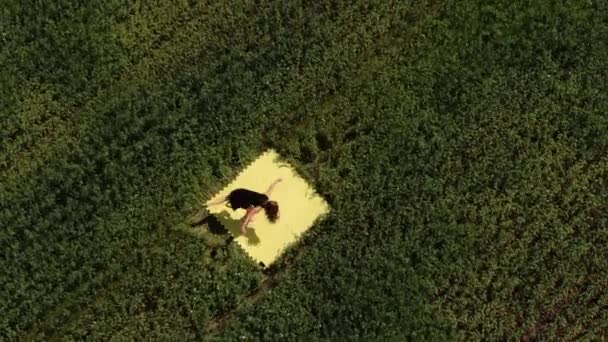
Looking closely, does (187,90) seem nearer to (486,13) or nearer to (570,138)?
(486,13)

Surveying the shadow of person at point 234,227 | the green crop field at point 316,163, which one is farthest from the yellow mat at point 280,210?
the green crop field at point 316,163

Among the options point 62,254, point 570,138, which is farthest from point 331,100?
point 62,254

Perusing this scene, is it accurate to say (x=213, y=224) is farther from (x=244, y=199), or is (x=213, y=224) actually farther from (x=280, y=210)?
(x=280, y=210)

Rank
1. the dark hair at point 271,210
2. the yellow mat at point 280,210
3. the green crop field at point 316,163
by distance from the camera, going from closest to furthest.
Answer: the green crop field at point 316,163
the dark hair at point 271,210
the yellow mat at point 280,210

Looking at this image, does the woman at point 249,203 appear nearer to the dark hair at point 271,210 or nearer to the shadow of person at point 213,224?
the dark hair at point 271,210

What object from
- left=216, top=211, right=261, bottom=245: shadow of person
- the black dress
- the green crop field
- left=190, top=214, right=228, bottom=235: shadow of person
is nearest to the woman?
the black dress

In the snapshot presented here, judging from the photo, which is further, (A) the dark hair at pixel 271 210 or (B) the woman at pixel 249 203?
(A) the dark hair at pixel 271 210

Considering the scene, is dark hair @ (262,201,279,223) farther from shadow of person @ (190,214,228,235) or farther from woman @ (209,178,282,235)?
shadow of person @ (190,214,228,235)
